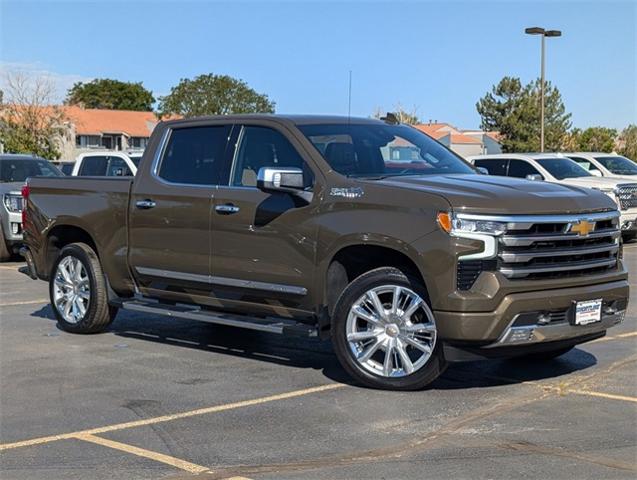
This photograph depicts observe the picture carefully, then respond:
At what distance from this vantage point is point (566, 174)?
20.0 m

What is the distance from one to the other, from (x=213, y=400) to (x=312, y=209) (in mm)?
1593

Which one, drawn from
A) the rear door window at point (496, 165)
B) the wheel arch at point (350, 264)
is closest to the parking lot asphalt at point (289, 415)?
the wheel arch at point (350, 264)

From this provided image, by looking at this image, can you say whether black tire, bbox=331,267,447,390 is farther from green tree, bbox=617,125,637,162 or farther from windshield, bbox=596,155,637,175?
green tree, bbox=617,125,637,162

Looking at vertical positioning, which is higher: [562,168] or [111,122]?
[111,122]

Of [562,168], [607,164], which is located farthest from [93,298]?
[607,164]

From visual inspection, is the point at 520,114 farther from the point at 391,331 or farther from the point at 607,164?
the point at 391,331

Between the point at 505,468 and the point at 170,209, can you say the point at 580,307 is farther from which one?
the point at 170,209

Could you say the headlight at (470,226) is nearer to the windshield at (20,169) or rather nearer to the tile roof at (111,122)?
the windshield at (20,169)

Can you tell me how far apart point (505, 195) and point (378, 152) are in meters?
1.49

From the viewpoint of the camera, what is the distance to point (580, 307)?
662 centimetres

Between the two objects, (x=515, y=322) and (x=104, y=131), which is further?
(x=104, y=131)

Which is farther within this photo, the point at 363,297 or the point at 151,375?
the point at 151,375

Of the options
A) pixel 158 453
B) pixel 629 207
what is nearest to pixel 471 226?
pixel 158 453

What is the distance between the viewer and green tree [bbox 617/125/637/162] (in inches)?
2409
